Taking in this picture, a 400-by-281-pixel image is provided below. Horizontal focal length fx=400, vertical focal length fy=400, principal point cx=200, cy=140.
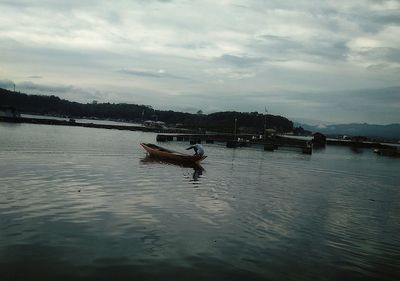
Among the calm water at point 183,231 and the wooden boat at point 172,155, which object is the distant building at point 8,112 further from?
the calm water at point 183,231

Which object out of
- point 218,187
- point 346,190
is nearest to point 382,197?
point 346,190

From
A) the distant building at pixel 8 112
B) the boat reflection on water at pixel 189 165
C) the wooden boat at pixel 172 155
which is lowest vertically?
the boat reflection on water at pixel 189 165

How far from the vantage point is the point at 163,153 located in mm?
43719

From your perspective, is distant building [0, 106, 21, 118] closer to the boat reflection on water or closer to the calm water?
the boat reflection on water

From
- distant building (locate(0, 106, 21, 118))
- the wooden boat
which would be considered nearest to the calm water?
the wooden boat

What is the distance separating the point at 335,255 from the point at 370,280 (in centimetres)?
190

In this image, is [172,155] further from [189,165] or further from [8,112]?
[8,112]

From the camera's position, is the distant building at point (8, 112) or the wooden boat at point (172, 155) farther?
the distant building at point (8, 112)

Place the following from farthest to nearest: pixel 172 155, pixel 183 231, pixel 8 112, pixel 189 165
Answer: pixel 8 112 → pixel 172 155 → pixel 189 165 → pixel 183 231

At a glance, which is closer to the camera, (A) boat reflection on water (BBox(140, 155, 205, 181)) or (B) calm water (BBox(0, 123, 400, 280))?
(B) calm water (BBox(0, 123, 400, 280))

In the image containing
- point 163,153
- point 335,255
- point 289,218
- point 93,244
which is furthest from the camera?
point 163,153

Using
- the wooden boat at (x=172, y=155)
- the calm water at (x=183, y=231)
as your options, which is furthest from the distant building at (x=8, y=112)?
the calm water at (x=183, y=231)

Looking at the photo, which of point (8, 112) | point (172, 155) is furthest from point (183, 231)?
point (8, 112)

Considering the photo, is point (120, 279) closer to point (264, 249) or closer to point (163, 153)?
point (264, 249)
